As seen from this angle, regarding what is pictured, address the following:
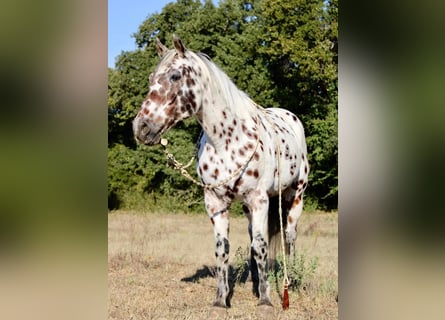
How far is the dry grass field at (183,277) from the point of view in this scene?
A: 433cm

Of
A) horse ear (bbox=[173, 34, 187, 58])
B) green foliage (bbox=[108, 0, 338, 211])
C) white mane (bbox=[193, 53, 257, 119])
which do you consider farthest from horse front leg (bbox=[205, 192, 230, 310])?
green foliage (bbox=[108, 0, 338, 211])

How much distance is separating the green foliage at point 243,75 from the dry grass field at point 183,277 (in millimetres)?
3706

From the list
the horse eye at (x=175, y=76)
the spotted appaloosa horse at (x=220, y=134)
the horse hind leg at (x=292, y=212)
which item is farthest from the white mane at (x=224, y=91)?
the horse hind leg at (x=292, y=212)

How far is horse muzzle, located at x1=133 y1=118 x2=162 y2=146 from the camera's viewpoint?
366cm

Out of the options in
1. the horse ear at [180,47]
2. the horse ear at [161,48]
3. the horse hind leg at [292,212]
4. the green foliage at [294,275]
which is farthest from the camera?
the horse hind leg at [292,212]

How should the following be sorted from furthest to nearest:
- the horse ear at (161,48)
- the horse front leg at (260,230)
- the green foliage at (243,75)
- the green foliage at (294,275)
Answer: the green foliage at (243,75) < the green foliage at (294,275) < the horse front leg at (260,230) < the horse ear at (161,48)

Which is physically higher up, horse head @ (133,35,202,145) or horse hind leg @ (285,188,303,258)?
horse head @ (133,35,202,145)

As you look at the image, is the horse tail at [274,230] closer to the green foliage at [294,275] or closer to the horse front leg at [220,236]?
the green foliage at [294,275]

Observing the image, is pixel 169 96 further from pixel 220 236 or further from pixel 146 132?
pixel 220 236

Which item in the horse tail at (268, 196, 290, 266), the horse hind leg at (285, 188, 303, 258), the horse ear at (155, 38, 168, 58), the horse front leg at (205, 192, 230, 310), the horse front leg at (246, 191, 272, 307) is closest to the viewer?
the horse ear at (155, 38, 168, 58)

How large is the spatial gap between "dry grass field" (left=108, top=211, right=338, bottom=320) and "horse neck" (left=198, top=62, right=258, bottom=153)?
1.45 metres

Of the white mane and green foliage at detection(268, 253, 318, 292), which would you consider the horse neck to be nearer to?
the white mane
